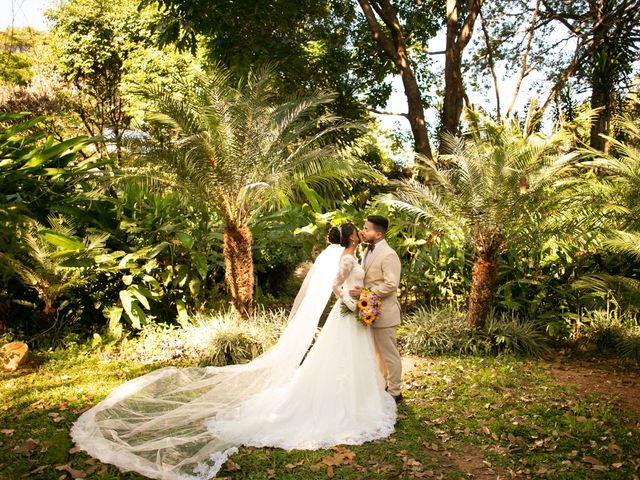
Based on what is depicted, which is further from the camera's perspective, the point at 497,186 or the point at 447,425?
the point at 497,186

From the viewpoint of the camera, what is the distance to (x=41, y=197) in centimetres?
804

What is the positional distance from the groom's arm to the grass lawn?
50.6 inches

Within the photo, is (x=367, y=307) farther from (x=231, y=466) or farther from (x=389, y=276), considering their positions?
(x=231, y=466)

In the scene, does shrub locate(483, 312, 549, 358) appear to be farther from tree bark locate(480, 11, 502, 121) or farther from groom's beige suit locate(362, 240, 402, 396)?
tree bark locate(480, 11, 502, 121)

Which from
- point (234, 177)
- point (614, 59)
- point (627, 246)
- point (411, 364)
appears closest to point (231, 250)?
point (234, 177)

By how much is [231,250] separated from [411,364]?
288cm

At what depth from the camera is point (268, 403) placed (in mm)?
5254

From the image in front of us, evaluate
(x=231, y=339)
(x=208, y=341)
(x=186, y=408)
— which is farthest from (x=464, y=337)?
(x=186, y=408)

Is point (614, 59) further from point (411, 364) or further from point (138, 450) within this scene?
point (138, 450)

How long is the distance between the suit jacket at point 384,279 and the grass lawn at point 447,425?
1.01 metres

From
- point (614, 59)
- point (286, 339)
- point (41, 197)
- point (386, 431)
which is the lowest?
point (386, 431)

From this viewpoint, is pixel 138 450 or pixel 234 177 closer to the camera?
pixel 138 450

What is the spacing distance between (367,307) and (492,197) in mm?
3231

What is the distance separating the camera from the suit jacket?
5480 mm
